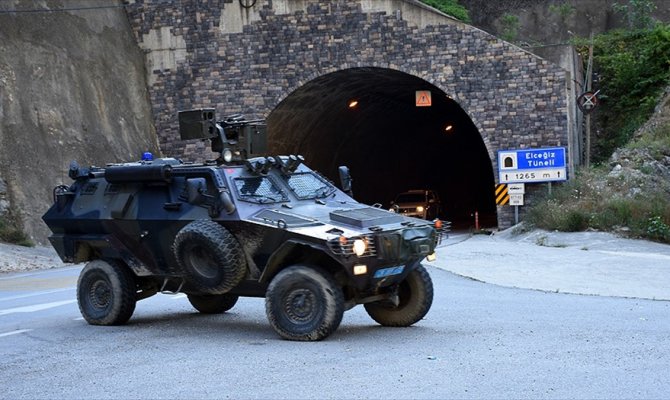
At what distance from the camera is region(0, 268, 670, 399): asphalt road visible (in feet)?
27.0

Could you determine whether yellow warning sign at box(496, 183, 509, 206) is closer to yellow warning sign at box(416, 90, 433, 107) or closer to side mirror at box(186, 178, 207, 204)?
yellow warning sign at box(416, 90, 433, 107)

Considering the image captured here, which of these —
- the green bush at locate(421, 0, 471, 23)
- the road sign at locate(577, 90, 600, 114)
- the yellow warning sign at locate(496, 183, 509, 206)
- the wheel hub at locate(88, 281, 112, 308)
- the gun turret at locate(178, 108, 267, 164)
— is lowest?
the yellow warning sign at locate(496, 183, 509, 206)

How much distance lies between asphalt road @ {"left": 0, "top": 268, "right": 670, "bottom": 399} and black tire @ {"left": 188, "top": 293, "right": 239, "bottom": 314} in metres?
0.15

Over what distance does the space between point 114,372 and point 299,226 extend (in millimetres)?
2762

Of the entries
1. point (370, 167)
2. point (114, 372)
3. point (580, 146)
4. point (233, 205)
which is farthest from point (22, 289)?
point (370, 167)

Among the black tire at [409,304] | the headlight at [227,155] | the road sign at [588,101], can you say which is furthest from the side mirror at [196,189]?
the road sign at [588,101]

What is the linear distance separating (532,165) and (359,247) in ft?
66.7

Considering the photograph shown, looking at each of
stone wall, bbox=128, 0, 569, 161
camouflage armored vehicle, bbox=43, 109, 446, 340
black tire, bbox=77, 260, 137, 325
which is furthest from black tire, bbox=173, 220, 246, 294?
stone wall, bbox=128, 0, 569, 161

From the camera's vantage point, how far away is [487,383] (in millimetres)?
8234

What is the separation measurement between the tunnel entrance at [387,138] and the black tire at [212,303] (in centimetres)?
1975

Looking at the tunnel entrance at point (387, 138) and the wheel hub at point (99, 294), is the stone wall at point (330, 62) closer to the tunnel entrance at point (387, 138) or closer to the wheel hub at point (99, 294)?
the tunnel entrance at point (387, 138)

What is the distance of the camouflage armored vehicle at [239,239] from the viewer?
35.4 ft

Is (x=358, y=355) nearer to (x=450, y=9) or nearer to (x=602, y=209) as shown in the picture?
(x=602, y=209)

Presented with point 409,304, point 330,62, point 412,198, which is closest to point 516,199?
point 330,62
